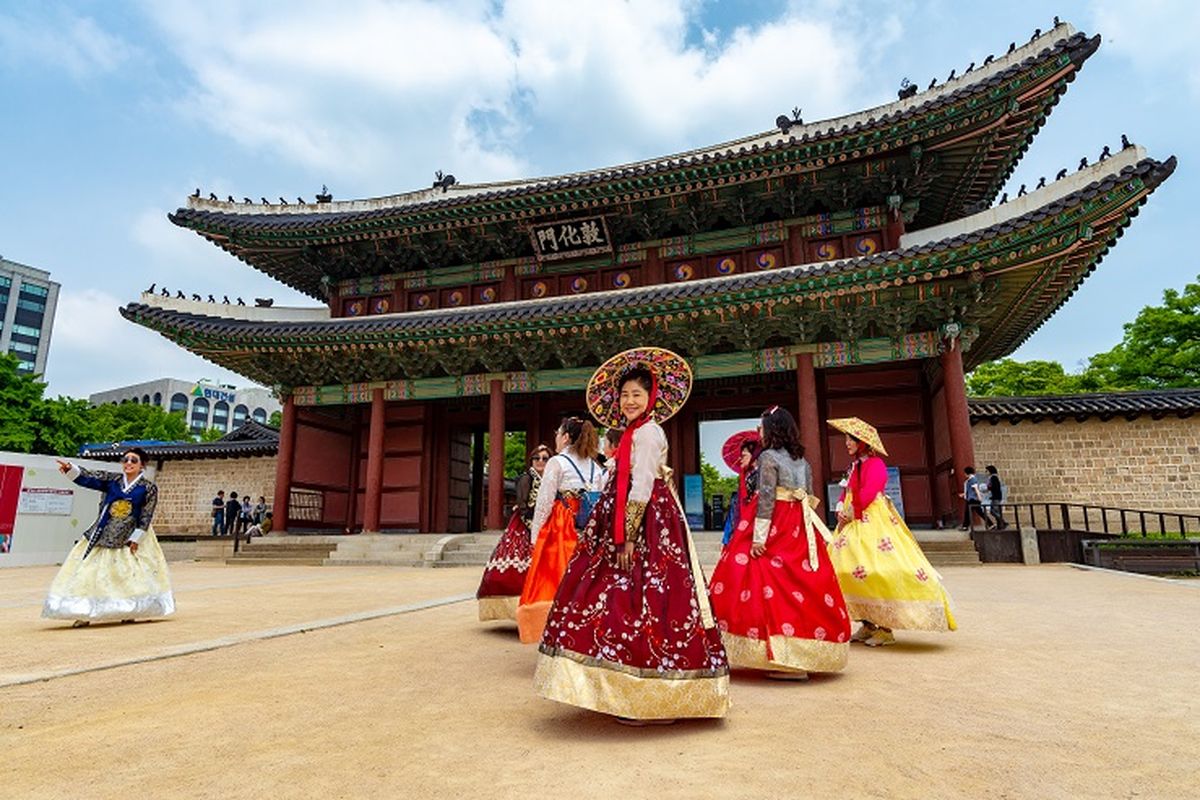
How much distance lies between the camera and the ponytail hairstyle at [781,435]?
12.6 feet

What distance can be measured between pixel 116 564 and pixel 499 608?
3.64 metres

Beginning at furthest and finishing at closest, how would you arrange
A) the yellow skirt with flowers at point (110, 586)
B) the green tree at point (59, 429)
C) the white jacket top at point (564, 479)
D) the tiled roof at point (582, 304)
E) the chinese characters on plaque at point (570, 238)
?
the green tree at point (59, 429) → the chinese characters on plaque at point (570, 238) → the tiled roof at point (582, 304) → the yellow skirt with flowers at point (110, 586) → the white jacket top at point (564, 479)

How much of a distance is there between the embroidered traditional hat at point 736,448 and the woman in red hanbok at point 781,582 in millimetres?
1223

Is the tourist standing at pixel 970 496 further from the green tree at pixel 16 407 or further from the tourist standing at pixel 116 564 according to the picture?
the green tree at pixel 16 407

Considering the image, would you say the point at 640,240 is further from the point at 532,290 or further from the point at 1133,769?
the point at 1133,769

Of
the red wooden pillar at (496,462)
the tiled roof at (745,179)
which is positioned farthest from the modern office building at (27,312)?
the red wooden pillar at (496,462)

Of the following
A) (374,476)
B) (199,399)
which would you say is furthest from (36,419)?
(199,399)

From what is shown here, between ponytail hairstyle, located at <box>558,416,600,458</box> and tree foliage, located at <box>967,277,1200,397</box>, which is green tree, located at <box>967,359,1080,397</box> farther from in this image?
ponytail hairstyle, located at <box>558,416,600,458</box>

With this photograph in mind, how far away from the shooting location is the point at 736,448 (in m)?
5.28

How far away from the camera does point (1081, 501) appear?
13.1 m

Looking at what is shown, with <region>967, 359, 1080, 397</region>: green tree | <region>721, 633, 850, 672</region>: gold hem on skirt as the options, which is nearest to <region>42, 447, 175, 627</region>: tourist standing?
<region>721, 633, 850, 672</region>: gold hem on skirt

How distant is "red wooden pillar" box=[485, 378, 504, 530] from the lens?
1382cm

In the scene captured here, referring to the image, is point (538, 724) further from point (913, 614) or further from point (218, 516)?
point (218, 516)

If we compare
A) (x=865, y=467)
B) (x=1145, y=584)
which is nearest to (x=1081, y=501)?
(x=1145, y=584)
